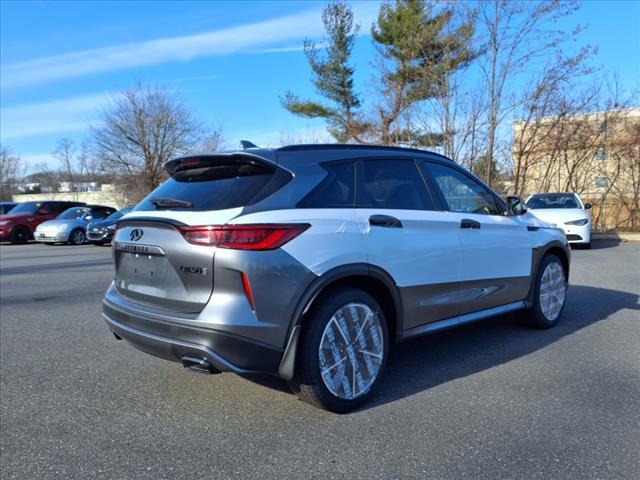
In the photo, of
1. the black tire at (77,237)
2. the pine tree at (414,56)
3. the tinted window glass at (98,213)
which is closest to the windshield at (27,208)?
the tinted window glass at (98,213)

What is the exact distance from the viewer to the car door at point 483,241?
4.10 m

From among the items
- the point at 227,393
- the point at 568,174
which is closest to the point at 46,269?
the point at 227,393

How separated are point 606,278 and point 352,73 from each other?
21.1 meters

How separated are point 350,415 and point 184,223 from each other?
1.64 m

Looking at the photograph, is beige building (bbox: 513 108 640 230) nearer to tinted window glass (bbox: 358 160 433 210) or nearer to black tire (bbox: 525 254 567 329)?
black tire (bbox: 525 254 567 329)

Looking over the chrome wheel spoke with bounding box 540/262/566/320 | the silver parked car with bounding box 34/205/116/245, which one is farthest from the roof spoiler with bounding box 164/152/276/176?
the silver parked car with bounding box 34/205/116/245

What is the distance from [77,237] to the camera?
59.9ft

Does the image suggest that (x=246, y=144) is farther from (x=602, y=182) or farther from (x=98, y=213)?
(x=602, y=182)

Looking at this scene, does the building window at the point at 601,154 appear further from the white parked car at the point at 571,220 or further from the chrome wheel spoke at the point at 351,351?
the chrome wheel spoke at the point at 351,351

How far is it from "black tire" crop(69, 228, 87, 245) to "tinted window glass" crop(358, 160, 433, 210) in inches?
677

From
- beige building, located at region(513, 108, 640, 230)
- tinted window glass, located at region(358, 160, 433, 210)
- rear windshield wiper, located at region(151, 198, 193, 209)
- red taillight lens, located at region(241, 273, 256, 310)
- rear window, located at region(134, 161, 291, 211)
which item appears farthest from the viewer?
beige building, located at region(513, 108, 640, 230)

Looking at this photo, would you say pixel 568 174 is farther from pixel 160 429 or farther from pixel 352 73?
pixel 160 429

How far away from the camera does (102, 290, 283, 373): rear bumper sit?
2781 millimetres

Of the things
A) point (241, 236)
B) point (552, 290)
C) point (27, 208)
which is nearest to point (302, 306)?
point (241, 236)
